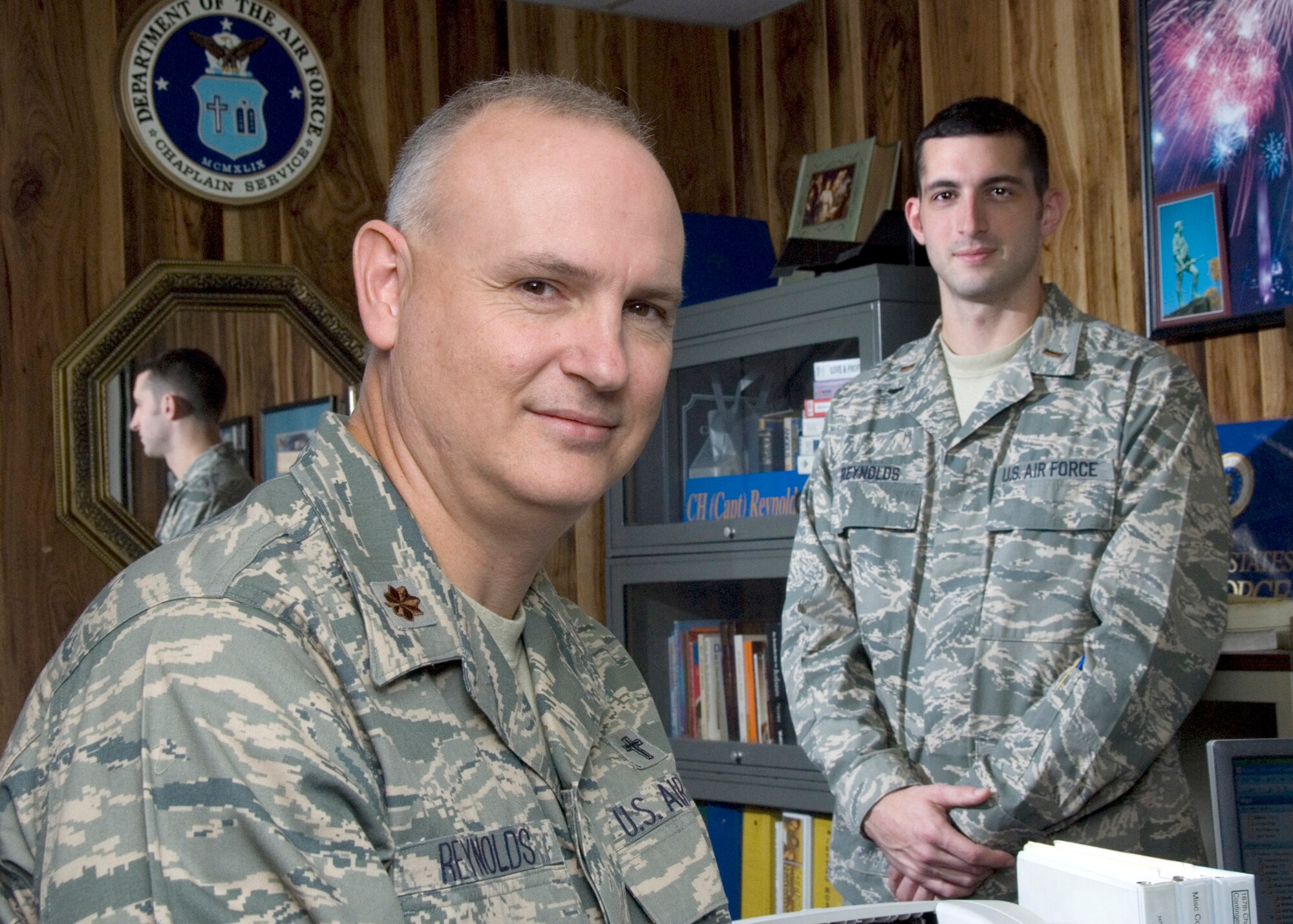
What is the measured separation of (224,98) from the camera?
321 cm

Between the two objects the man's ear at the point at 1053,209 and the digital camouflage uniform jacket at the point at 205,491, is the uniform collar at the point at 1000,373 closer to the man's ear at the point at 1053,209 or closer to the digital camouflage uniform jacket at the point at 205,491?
the man's ear at the point at 1053,209

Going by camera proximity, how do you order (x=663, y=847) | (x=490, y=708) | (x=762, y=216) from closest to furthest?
(x=490, y=708) < (x=663, y=847) < (x=762, y=216)

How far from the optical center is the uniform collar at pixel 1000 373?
2.29 metres

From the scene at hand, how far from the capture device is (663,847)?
1031 millimetres

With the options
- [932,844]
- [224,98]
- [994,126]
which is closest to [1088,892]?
[932,844]

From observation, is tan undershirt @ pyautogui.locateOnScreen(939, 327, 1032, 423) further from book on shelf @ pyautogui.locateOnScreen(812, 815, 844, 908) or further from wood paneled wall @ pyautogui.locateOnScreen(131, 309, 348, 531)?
wood paneled wall @ pyautogui.locateOnScreen(131, 309, 348, 531)

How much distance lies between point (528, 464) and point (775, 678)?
2303 millimetres

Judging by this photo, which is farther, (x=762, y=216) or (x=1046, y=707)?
Answer: (x=762, y=216)

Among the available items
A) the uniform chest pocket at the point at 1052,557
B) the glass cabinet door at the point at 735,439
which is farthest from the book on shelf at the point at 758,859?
the uniform chest pocket at the point at 1052,557

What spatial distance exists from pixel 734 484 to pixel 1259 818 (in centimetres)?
200

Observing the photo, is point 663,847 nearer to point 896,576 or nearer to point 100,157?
point 896,576

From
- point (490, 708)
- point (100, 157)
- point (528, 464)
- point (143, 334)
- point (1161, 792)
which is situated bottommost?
point (1161, 792)

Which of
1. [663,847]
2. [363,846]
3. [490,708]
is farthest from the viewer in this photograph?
[663,847]

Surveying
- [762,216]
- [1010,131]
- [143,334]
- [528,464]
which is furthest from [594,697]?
[762,216]
